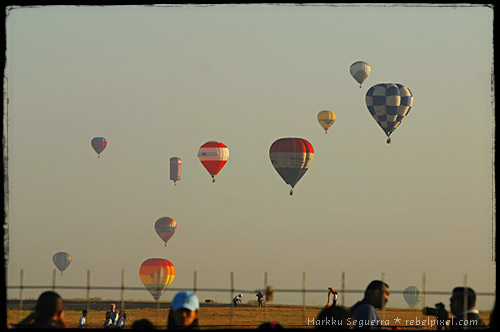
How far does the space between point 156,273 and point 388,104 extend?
69.2 ft

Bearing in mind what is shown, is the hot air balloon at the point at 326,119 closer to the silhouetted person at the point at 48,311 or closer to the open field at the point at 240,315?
the open field at the point at 240,315

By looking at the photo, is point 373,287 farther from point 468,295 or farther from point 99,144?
point 99,144

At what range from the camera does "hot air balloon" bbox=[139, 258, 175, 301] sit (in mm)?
79875

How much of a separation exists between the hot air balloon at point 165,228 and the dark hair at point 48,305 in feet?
283

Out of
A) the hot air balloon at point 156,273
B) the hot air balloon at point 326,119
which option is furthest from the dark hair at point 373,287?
the hot air balloon at point 326,119

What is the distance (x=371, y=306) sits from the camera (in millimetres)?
11234

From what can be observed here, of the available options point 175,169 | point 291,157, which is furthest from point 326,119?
point 175,169

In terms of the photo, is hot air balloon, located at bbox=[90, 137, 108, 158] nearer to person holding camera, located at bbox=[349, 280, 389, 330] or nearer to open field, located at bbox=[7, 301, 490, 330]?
open field, located at bbox=[7, 301, 490, 330]

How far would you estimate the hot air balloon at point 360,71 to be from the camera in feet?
284

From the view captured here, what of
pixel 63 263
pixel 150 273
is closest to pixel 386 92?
pixel 150 273

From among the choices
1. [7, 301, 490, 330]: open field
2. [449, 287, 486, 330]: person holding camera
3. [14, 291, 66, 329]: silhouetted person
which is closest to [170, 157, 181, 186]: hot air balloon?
[7, 301, 490, 330]: open field

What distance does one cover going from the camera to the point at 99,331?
24.7 ft

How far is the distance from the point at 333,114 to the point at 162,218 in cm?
1899

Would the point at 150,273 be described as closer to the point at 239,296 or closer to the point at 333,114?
the point at 239,296
